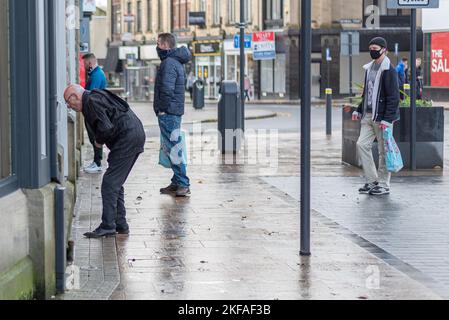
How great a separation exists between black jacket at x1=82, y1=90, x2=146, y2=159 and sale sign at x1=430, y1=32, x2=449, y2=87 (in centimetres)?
4044

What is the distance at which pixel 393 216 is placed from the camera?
38.3 ft

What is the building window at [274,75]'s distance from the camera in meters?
60.6

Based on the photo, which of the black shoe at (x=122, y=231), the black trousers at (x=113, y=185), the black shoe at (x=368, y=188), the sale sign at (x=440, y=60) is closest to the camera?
the black trousers at (x=113, y=185)

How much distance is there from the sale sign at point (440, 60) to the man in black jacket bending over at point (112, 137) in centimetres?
4037

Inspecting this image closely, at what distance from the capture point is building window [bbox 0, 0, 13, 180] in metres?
7.01

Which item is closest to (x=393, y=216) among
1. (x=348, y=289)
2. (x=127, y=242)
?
(x=127, y=242)

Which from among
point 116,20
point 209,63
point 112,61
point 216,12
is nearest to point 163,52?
point 209,63

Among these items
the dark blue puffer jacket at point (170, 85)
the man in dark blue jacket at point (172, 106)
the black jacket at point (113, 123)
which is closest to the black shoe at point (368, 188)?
the man in dark blue jacket at point (172, 106)

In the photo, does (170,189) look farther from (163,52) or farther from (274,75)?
(274,75)

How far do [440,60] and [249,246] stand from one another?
41.8 m

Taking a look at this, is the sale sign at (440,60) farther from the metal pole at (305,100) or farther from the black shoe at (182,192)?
the metal pole at (305,100)

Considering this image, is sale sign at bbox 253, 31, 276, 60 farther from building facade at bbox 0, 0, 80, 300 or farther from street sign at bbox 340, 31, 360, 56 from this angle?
building facade at bbox 0, 0, 80, 300

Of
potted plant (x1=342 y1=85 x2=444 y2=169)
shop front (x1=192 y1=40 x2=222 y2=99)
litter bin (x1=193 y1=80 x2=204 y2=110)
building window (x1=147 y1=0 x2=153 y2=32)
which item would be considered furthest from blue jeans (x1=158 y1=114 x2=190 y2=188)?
building window (x1=147 y1=0 x2=153 y2=32)
